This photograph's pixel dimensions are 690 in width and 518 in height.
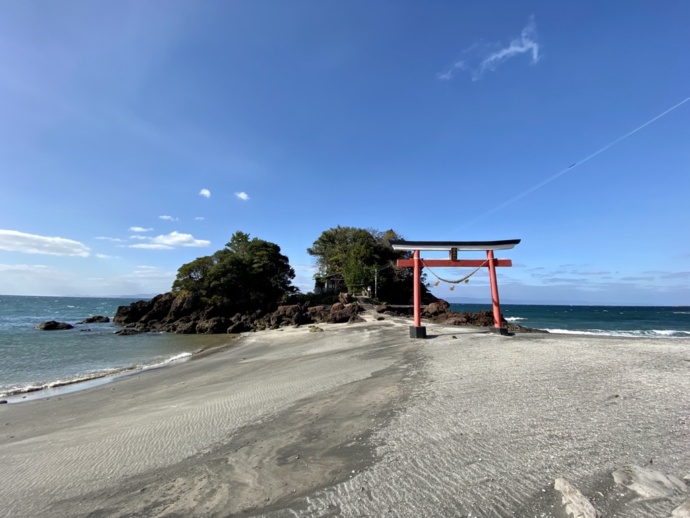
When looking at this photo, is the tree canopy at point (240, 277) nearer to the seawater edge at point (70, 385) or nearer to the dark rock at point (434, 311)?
the dark rock at point (434, 311)

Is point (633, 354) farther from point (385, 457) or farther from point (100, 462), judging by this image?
point (100, 462)

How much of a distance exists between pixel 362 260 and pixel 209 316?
18590 mm

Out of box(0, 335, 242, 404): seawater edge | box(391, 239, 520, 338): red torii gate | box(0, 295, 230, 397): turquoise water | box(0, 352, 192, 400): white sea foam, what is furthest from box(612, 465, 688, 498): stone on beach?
box(0, 295, 230, 397): turquoise water

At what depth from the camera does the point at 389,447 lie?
429cm

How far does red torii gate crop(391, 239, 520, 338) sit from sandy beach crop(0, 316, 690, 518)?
20.0 feet

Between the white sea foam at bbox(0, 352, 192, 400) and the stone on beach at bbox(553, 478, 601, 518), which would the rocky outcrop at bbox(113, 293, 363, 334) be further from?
the stone on beach at bbox(553, 478, 601, 518)

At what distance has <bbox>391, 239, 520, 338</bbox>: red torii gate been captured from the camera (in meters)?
14.8

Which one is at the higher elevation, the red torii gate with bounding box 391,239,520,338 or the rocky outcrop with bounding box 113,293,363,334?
the red torii gate with bounding box 391,239,520,338

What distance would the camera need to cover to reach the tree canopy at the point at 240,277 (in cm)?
4184

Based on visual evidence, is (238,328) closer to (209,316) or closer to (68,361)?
(209,316)

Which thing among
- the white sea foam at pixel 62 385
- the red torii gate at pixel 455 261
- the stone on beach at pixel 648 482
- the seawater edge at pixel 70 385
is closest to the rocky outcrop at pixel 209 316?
the red torii gate at pixel 455 261

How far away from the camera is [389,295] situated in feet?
147

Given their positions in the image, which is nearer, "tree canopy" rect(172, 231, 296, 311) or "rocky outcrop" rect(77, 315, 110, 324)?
"tree canopy" rect(172, 231, 296, 311)

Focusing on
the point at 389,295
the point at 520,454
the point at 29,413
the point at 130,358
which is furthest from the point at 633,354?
the point at 389,295
